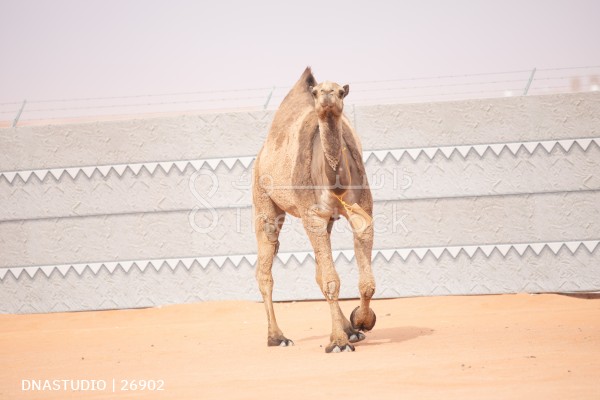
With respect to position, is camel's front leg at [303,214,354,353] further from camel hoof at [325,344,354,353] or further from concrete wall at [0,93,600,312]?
concrete wall at [0,93,600,312]

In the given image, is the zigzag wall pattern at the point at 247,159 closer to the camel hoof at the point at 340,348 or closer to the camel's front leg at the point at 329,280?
the camel's front leg at the point at 329,280

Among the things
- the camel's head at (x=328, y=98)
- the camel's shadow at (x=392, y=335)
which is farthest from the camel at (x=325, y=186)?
the camel's shadow at (x=392, y=335)

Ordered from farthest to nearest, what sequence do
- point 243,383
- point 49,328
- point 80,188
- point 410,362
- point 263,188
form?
point 80,188 → point 49,328 → point 263,188 → point 410,362 → point 243,383

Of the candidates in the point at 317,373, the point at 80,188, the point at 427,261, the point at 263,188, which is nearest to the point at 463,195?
the point at 427,261

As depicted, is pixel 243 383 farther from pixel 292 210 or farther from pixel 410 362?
pixel 292 210

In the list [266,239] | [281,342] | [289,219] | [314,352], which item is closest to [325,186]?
[266,239]

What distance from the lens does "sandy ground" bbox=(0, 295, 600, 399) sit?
6047 mm

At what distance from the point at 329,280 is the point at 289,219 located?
5.38 m

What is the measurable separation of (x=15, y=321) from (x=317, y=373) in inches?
325

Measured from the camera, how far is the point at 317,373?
679 centimetres

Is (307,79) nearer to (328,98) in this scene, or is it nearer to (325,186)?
(325,186)

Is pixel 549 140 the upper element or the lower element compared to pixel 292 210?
upper

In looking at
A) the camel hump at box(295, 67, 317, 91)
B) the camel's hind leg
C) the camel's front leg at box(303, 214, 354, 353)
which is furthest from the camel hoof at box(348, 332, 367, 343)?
the camel hump at box(295, 67, 317, 91)

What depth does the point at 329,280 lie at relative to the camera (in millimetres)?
8273
